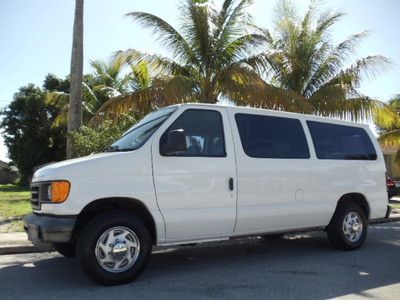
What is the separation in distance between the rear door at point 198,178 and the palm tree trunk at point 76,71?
26.6 ft

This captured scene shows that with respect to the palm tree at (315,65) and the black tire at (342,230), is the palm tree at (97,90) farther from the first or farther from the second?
the black tire at (342,230)

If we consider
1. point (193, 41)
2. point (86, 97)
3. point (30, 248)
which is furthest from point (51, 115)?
point (30, 248)

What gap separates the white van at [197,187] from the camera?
5633 millimetres

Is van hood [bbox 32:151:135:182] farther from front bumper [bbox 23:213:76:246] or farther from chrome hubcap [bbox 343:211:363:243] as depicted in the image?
chrome hubcap [bbox 343:211:363:243]

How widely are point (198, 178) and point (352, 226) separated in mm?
3221

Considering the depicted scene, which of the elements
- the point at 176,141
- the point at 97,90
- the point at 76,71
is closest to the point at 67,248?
the point at 176,141

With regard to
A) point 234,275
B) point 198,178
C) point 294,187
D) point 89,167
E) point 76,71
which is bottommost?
point 234,275

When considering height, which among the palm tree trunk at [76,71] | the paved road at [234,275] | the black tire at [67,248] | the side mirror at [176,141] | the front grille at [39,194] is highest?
the palm tree trunk at [76,71]

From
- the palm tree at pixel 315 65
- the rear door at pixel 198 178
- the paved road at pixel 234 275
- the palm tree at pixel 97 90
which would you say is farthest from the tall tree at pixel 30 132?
the rear door at pixel 198 178

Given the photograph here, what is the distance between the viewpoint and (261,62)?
15125 millimetres

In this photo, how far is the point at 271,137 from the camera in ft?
23.5

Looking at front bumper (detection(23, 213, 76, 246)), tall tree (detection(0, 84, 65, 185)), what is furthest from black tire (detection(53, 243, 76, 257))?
tall tree (detection(0, 84, 65, 185))

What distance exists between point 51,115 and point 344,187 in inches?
1337

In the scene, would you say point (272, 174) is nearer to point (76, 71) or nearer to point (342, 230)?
point (342, 230)
